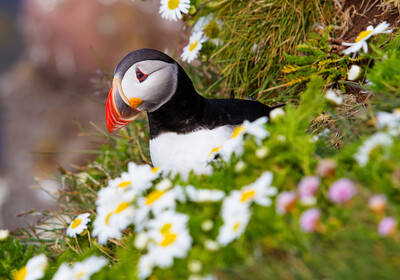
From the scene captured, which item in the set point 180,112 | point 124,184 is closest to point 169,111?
point 180,112

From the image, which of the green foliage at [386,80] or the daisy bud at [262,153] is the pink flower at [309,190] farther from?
the green foliage at [386,80]

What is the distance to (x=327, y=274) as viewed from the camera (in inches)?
45.3

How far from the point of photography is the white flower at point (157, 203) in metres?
1.41

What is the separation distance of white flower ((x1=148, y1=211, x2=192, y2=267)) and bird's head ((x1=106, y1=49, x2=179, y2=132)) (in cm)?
86

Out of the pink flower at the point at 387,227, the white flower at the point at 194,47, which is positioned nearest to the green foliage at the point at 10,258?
the pink flower at the point at 387,227

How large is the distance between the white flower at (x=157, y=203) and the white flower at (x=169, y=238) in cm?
3

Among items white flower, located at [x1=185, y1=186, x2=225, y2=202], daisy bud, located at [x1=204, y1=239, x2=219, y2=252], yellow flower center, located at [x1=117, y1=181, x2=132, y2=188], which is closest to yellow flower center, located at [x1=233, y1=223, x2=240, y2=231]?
daisy bud, located at [x1=204, y1=239, x2=219, y2=252]

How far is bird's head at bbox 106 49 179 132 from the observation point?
2.12m

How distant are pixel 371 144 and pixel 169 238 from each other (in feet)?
2.20

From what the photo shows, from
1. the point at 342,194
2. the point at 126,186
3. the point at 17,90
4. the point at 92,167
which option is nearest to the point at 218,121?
the point at 126,186

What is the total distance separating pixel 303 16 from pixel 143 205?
2046mm

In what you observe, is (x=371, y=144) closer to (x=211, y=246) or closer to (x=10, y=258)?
(x=211, y=246)

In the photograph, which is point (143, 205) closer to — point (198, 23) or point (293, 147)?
point (293, 147)

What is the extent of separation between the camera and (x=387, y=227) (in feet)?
3.35
